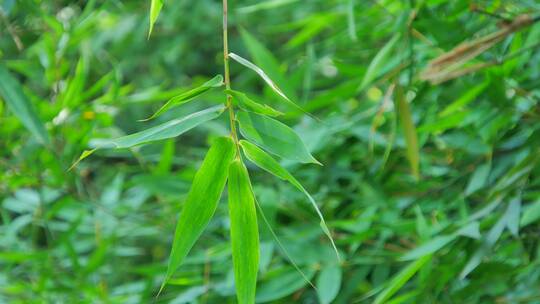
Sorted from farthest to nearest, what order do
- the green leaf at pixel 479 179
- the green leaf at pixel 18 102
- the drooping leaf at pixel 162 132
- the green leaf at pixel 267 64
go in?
the green leaf at pixel 267 64 < the green leaf at pixel 479 179 < the green leaf at pixel 18 102 < the drooping leaf at pixel 162 132

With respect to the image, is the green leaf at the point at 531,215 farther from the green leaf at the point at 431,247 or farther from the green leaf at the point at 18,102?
the green leaf at the point at 18,102

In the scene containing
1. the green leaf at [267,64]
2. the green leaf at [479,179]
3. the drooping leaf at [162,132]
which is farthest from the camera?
the green leaf at [267,64]

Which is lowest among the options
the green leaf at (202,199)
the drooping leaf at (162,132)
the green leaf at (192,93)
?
the green leaf at (202,199)

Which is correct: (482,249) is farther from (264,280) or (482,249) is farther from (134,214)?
(134,214)

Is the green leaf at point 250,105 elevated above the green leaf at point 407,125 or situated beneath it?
elevated above

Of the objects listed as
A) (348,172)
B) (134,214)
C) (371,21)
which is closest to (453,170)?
(348,172)

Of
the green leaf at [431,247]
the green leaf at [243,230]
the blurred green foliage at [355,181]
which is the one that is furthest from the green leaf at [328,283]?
the green leaf at [243,230]
